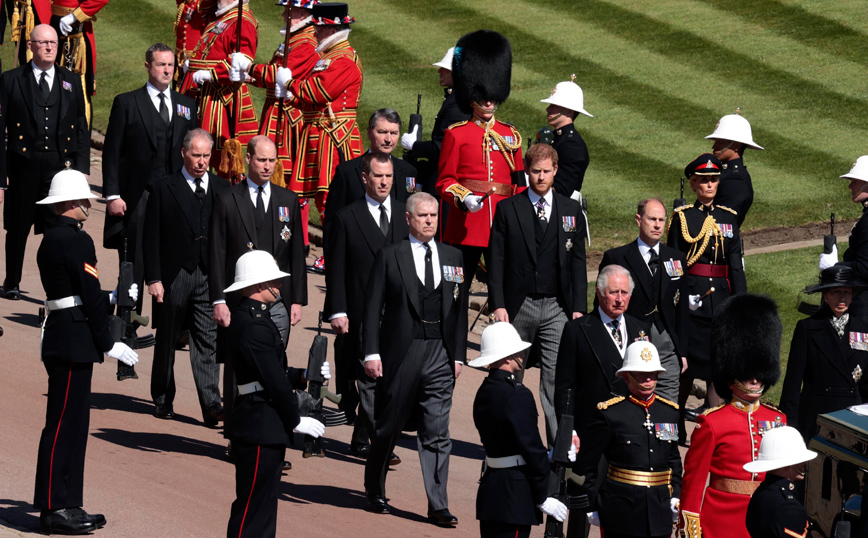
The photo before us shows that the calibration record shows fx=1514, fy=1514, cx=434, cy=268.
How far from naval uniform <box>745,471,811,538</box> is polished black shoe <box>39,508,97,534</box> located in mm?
3771

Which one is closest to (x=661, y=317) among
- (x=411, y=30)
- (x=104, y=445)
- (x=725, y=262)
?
(x=725, y=262)

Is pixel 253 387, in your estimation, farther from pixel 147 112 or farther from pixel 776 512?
pixel 147 112

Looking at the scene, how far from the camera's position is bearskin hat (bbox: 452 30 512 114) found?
12195 mm

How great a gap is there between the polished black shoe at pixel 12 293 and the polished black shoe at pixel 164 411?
298 cm

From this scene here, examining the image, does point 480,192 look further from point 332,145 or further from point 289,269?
point 332,145

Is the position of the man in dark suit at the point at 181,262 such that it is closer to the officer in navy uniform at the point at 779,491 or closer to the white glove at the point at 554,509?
the white glove at the point at 554,509

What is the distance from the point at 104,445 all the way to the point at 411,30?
13587mm

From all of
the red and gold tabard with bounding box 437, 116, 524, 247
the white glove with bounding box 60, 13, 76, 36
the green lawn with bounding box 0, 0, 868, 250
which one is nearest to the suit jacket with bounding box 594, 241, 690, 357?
the red and gold tabard with bounding box 437, 116, 524, 247

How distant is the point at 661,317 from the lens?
10938 mm

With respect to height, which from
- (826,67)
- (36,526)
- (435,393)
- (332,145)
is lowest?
(36,526)

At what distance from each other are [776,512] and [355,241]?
15.4ft

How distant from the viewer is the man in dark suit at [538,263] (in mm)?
10797

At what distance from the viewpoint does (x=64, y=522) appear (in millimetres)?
8492

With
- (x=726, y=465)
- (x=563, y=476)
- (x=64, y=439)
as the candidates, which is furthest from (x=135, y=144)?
(x=726, y=465)
